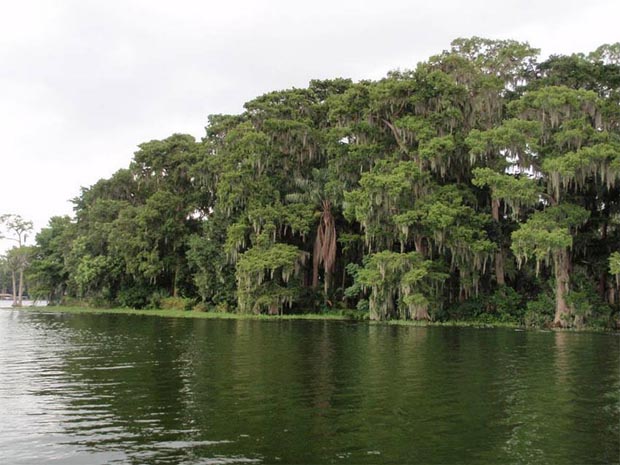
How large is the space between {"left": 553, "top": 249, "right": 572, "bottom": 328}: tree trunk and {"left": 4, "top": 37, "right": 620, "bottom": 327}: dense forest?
0.11 meters

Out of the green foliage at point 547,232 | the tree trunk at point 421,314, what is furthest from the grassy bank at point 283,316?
the green foliage at point 547,232

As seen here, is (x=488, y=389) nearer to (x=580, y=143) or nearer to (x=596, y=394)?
(x=596, y=394)

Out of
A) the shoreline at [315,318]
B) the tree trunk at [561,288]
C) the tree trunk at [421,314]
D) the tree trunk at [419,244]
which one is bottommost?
the shoreline at [315,318]

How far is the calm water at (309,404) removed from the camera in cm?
886

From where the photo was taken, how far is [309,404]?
12.1 m

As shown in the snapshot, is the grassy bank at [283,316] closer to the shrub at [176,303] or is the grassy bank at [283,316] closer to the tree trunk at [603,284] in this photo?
the shrub at [176,303]

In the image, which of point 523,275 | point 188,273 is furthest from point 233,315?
point 523,275

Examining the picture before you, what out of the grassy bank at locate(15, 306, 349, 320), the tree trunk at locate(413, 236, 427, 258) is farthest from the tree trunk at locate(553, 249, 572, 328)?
the grassy bank at locate(15, 306, 349, 320)

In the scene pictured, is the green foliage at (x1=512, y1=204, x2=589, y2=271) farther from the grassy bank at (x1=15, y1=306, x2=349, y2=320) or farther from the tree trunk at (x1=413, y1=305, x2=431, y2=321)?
the grassy bank at (x1=15, y1=306, x2=349, y2=320)

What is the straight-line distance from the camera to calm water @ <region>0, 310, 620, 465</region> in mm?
8859

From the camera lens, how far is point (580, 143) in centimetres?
3306

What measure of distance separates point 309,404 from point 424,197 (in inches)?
1111

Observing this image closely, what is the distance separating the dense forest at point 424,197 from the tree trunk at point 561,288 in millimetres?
112

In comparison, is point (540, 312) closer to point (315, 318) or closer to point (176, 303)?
point (315, 318)
